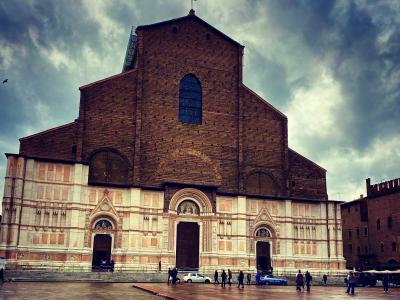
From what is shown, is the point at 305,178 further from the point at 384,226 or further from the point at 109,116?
the point at 109,116

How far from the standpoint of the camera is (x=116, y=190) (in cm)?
3575

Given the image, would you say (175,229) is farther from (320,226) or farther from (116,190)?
(320,226)

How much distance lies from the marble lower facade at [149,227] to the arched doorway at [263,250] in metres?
0.08

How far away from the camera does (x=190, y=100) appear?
40156 millimetres

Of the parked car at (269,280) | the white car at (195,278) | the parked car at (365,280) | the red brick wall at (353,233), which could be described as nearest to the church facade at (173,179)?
the white car at (195,278)

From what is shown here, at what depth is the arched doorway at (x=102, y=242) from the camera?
34719 millimetres

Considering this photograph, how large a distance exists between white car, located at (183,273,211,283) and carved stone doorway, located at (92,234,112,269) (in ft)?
20.6

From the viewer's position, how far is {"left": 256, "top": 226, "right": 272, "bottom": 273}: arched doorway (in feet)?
128

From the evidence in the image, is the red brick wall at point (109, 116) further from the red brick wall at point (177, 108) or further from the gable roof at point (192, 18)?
the gable roof at point (192, 18)

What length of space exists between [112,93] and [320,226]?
21496 millimetres

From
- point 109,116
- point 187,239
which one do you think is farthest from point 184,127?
point 187,239

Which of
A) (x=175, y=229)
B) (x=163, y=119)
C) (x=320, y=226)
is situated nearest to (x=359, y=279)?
(x=320, y=226)

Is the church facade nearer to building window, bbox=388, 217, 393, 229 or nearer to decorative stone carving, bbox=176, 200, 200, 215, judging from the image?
decorative stone carving, bbox=176, 200, 200, 215

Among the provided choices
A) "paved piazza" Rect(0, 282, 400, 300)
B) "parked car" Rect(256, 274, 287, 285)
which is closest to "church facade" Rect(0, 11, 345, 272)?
"parked car" Rect(256, 274, 287, 285)
